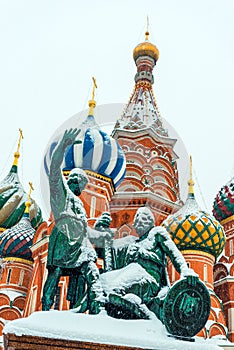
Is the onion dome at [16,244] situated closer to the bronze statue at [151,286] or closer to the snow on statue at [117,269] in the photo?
the snow on statue at [117,269]

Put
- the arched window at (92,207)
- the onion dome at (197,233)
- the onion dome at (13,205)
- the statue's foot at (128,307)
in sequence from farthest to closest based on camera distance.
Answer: the onion dome at (13,205), the onion dome at (197,233), the arched window at (92,207), the statue's foot at (128,307)

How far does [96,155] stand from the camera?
16.2m

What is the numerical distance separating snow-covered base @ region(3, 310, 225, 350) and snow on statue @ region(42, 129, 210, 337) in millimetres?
130

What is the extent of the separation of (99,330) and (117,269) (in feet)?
3.04

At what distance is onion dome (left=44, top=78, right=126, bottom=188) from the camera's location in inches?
621

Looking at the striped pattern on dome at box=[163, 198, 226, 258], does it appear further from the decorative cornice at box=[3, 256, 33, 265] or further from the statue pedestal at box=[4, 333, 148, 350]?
the statue pedestal at box=[4, 333, 148, 350]

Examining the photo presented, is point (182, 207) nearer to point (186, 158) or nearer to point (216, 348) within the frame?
point (186, 158)

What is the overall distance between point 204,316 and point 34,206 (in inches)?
810

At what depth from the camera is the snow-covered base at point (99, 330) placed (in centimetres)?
370

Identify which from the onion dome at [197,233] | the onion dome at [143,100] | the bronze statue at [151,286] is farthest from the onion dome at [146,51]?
the bronze statue at [151,286]

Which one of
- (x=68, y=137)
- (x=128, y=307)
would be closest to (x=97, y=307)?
(x=128, y=307)

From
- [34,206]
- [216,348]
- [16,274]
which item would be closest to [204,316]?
[216,348]

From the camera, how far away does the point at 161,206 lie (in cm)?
1912

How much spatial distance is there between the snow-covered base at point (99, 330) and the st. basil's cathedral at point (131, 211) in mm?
7933
